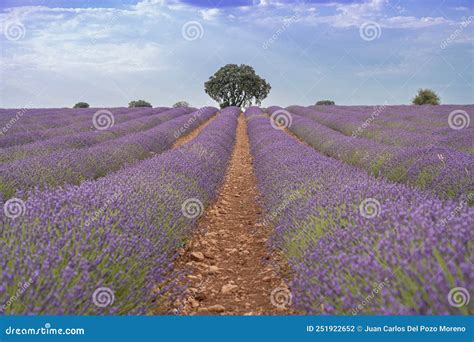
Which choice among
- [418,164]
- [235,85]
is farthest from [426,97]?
[418,164]

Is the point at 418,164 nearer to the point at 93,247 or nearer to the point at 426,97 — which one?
the point at 93,247

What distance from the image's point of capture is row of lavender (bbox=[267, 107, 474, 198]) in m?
4.71

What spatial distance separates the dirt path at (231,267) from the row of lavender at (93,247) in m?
0.30

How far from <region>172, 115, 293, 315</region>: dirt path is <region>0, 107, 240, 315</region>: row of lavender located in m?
0.30

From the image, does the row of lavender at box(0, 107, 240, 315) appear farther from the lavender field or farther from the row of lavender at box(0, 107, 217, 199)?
the row of lavender at box(0, 107, 217, 199)

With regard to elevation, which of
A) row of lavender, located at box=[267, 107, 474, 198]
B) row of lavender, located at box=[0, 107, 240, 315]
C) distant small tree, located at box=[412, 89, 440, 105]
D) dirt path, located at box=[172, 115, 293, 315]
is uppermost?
distant small tree, located at box=[412, 89, 440, 105]

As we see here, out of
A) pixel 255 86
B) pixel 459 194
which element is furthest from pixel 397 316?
pixel 255 86

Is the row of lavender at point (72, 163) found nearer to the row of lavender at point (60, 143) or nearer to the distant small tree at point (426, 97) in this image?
the row of lavender at point (60, 143)

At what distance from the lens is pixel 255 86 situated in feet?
153

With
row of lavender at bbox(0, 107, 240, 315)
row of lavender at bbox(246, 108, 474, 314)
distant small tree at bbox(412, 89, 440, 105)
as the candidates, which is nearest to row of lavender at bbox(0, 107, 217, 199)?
row of lavender at bbox(0, 107, 240, 315)

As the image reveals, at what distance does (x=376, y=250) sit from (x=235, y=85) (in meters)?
→ 44.8

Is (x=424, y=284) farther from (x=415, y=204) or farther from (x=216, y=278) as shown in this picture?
(x=216, y=278)

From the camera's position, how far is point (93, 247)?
2.64 metres

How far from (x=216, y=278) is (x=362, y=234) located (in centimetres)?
172
